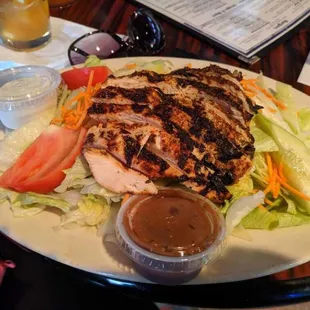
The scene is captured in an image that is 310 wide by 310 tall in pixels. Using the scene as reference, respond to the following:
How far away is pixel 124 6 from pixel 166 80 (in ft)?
6.18

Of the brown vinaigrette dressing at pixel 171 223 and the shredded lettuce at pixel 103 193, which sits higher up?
the brown vinaigrette dressing at pixel 171 223

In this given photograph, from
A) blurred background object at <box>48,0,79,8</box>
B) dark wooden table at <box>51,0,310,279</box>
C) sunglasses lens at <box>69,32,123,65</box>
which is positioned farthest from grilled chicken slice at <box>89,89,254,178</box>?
blurred background object at <box>48,0,79,8</box>

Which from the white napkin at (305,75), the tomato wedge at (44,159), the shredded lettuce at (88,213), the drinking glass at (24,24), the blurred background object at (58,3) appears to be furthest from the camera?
the blurred background object at (58,3)

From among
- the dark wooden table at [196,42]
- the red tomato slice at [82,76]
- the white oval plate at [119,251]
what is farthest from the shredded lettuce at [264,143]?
the dark wooden table at [196,42]

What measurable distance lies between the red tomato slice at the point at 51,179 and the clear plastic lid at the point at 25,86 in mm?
350

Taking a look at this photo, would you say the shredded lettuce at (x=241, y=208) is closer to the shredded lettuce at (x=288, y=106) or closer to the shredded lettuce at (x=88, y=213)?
the shredded lettuce at (x=88, y=213)

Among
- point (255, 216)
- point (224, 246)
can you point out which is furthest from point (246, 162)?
point (224, 246)

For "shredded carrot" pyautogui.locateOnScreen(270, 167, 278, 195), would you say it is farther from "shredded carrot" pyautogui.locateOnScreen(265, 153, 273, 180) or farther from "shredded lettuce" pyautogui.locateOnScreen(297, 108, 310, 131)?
"shredded lettuce" pyautogui.locateOnScreen(297, 108, 310, 131)

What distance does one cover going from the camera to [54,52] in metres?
2.94

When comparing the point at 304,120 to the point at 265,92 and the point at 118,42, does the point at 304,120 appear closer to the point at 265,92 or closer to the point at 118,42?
the point at 265,92

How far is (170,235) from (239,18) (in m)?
2.42

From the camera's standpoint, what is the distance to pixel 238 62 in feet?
10.1

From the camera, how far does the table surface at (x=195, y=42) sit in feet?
10.0

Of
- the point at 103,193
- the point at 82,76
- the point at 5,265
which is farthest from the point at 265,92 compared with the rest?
the point at 5,265
